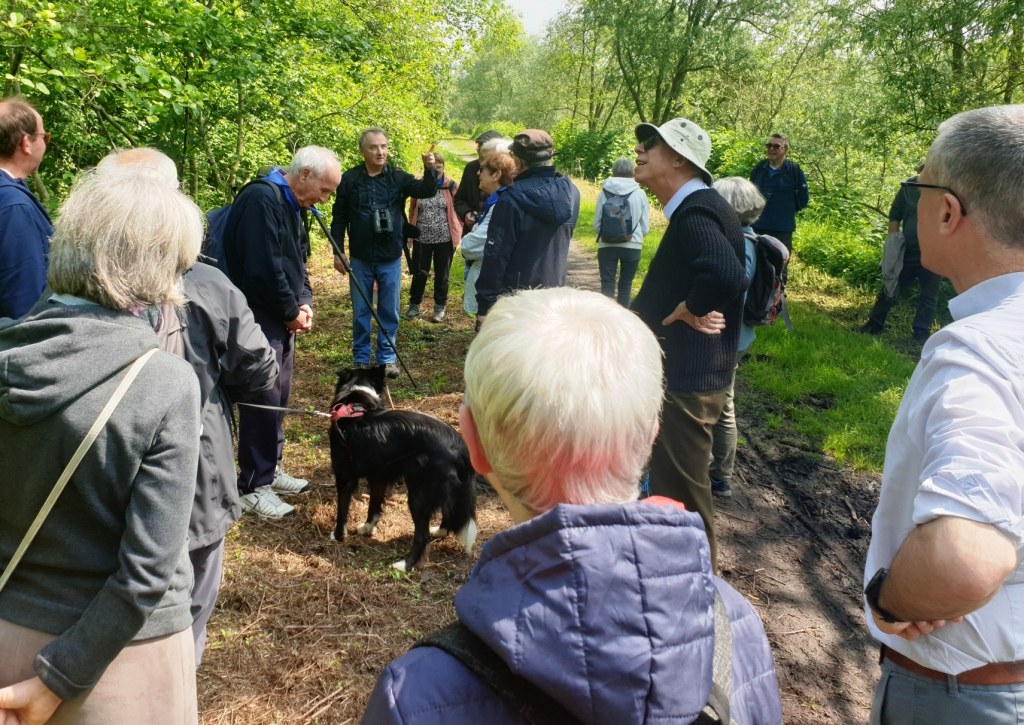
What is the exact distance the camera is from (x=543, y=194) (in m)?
4.56

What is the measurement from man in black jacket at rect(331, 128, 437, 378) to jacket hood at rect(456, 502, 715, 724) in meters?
5.36

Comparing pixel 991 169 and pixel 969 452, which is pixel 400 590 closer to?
pixel 969 452

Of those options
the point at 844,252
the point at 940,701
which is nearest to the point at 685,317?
the point at 940,701

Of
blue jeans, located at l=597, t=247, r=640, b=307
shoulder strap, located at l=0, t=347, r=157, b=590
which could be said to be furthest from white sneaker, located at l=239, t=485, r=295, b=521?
blue jeans, located at l=597, t=247, r=640, b=307

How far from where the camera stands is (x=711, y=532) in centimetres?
325

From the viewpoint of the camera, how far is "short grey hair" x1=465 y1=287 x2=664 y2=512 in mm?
969

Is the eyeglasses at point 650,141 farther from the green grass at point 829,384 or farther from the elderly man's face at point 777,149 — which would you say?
the elderly man's face at point 777,149

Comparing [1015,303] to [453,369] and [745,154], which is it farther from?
[745,154]

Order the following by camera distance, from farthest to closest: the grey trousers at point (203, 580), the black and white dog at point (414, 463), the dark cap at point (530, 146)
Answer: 1. the dark cap at point (530, 146)
2. the black and white dog at point (414, 463)
3. the grey trousers at point (203, 580)

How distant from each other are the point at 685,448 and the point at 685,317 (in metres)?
0.60

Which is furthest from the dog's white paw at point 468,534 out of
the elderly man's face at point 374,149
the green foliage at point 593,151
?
the green foliage at point 593,151

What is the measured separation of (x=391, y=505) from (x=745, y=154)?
1507 cm

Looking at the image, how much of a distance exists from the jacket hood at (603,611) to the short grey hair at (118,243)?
117 cm

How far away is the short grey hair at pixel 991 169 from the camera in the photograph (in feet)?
4.26
